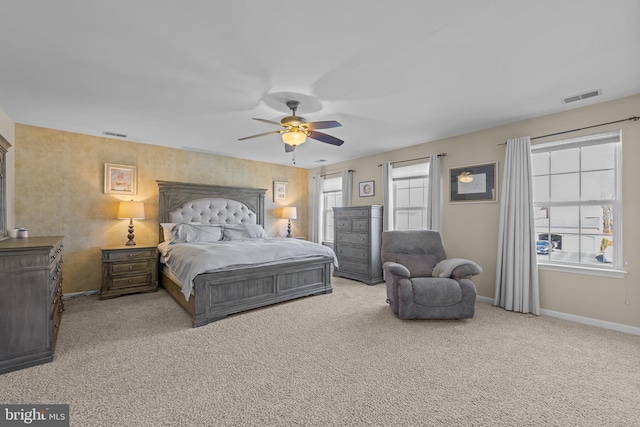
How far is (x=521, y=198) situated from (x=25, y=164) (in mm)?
7109

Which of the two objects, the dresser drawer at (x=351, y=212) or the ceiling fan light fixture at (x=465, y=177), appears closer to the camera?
the ceiling fan light fixture at (x=465, y=177)

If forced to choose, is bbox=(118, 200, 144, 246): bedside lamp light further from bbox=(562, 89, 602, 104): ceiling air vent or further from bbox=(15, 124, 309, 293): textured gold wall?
bbox=(562, 89, 602, 104): ceiling air vent

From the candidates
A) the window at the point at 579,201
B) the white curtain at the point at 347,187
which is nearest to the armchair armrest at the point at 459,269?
the window at the point at 579,201

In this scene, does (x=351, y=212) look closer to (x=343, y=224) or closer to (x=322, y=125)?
(x=343, y=224)

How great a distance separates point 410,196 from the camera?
18.3 feet

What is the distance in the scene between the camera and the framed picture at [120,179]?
189 inches

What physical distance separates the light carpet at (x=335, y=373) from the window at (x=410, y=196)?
2.27 meters

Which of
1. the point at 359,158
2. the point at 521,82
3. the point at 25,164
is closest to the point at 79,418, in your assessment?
the point at 25,164

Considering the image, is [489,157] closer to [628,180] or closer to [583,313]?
[628,180]

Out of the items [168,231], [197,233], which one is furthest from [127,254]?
[197,233]

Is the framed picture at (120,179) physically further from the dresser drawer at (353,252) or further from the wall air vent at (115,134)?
the dresser drawer at (353,252)

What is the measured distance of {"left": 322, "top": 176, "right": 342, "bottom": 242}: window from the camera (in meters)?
7.14

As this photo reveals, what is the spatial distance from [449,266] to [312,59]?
2.97 m

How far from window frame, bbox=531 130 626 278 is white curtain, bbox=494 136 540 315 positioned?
Result: 206 mm
